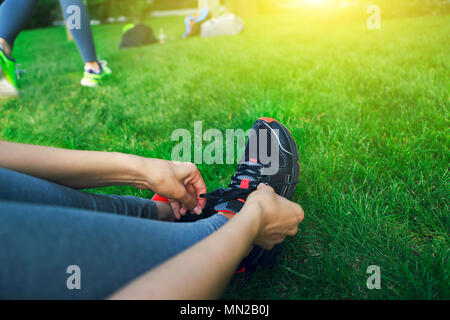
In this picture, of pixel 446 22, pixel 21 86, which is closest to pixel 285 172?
pixel 21 86

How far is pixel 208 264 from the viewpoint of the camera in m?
0.64

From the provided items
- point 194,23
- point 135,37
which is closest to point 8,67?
point 135,37

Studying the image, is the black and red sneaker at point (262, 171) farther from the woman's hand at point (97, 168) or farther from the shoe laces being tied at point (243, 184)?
the woman's hand at point (97, 168)

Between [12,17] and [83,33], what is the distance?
57 cm

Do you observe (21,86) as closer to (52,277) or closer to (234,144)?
(234,144)

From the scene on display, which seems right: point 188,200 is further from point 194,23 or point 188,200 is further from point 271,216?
point 194,23

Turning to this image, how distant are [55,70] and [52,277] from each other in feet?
13.2

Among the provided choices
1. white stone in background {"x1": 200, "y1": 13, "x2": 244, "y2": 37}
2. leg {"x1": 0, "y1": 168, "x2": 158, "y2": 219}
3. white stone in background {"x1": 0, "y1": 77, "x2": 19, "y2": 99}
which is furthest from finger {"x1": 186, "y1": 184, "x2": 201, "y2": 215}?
white stone in background {"x1": 200, "y1": 13, "x2": 244, "y2": 37}

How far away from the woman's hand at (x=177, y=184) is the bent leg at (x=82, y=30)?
244 centimetres

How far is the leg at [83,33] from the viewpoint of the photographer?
9.06ft

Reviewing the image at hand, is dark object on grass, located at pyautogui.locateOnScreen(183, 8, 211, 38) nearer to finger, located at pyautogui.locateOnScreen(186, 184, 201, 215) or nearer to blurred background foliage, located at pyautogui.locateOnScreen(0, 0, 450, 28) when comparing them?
blurred background foliage, located at pyautogui.locateOnScreen(0, 0, 450, 28)

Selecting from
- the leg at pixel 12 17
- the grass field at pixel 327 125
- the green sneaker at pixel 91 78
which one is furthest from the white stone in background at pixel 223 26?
the leg at pixel 12 17

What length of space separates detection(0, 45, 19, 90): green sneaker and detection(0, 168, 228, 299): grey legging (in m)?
2.29

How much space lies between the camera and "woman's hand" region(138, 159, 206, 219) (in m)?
1.02
